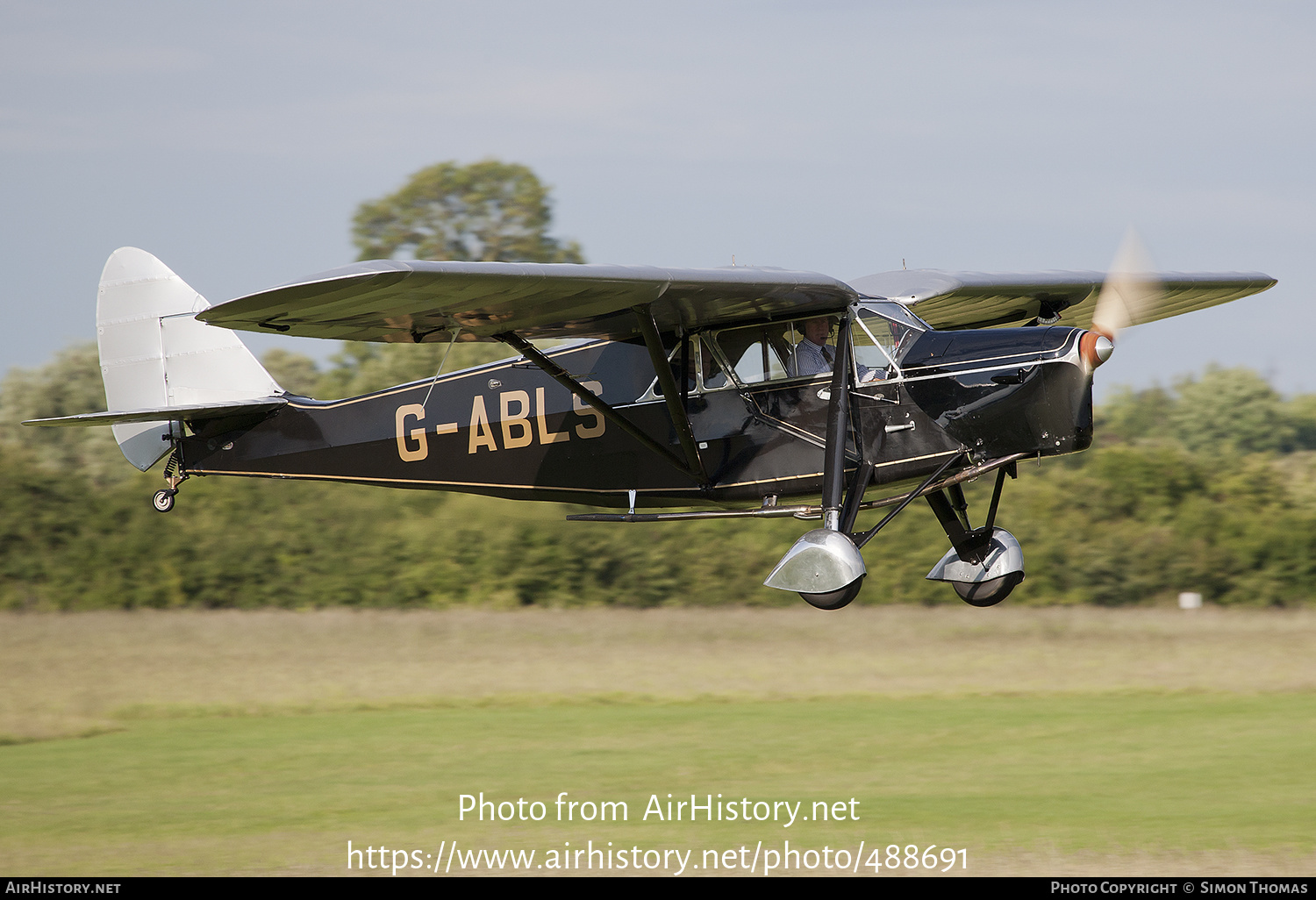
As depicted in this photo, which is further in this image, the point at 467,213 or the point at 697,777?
the point at 467,213

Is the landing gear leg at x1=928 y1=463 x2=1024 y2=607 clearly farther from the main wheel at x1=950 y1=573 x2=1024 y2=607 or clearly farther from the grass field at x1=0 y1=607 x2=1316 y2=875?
the grass field at x1=0 y1=607 x2=1316 y2=875

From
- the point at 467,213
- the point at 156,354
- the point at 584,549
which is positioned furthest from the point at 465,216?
the point at 156,354

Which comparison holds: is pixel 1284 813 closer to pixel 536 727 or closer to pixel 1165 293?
pixel 1165 293

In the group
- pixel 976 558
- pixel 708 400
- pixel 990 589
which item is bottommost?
pixel 990 589

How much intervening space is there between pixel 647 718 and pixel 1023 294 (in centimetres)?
1472

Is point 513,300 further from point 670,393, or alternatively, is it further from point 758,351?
point 758,351

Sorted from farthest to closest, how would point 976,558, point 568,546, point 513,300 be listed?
point 568,546, point 976,558, point 513,300

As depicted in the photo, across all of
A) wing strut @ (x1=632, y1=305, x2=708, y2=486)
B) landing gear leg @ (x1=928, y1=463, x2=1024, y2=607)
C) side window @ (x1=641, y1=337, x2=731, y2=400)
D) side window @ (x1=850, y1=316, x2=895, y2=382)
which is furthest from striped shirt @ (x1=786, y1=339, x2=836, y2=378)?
landing gear leg @ (x1=928, y1=463, x2=1024, y2=607)

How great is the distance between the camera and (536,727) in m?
25.0

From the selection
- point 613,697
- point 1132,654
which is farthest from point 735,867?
point 1132,654

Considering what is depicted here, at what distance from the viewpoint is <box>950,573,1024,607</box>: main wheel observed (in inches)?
407

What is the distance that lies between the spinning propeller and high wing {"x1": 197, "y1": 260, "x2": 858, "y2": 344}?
5.60 ft

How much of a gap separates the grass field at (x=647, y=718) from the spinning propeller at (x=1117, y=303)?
10.4 meters

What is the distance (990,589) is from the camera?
10.4 m
